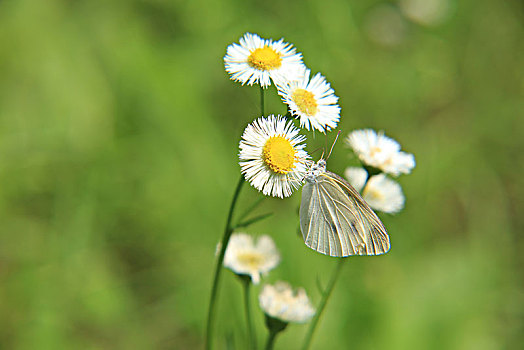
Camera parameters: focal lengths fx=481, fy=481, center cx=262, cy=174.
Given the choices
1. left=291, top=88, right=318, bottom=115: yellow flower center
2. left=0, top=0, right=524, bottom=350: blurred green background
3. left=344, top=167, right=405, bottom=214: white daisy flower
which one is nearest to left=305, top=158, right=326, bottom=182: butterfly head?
left=291, top=88, right=318, bottom=115: yellow flower center

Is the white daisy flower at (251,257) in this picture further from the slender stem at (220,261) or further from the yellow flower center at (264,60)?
the yellow flower center at (264,60)

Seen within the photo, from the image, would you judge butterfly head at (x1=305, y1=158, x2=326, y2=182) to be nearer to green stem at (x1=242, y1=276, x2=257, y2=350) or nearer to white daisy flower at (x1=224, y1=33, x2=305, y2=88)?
white daisy flower at (x1=224, y1=33, x2=305, y2=88)

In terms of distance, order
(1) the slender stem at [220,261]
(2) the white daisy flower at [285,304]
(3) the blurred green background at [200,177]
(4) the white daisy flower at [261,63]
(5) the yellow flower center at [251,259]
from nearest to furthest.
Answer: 1. (1) the slender stem at [220,261]
2. (4) the white daisy flower at [261,63]
3. (2) the white daisy flower at [285,304]
4. (5) the yellow flower center at [251,259]
5. (3) the blurred green background at [200,177]

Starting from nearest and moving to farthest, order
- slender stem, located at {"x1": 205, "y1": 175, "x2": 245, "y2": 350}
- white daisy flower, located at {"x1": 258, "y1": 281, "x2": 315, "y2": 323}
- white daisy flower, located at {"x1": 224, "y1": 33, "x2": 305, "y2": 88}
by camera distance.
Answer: slender stem, located at {"x1": 205, "y1": 175, "x2": 245, "y2": 350} → white daisy flower, located at {"x1": 224, "y1": 33, "x2": 305, "y2": 88} → white daisy flower, located at {"x1": 258, "y1": 281, "x2": 315, "y2": 323}

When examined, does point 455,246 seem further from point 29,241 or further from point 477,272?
point 29,241

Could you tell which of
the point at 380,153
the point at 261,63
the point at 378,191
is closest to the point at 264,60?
the point at 261,63

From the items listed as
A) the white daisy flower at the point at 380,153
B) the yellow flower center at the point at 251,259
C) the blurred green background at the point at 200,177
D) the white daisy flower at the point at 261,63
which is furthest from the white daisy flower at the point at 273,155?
the blurred green background at the point at 200,177

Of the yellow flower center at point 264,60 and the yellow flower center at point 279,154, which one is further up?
the yellow flower center at point 264,60
